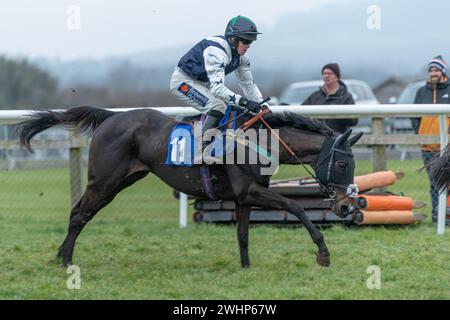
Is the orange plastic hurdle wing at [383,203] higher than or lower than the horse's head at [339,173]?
lower

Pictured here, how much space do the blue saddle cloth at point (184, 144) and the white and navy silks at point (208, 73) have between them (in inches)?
5.1

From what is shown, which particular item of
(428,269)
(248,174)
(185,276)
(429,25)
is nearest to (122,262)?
(185,276)

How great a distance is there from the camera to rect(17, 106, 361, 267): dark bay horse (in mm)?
7074

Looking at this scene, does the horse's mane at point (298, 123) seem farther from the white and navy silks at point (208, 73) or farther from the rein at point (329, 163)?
the white and navy silks at point (208, 73)

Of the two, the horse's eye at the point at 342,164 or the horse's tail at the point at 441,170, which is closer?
the horse's tail at the point at 441,170

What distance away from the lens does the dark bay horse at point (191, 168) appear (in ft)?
23.2

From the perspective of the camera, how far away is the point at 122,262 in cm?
770

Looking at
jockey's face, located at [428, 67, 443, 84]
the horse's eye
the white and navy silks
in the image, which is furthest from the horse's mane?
jockey's face, located at [428, 67, 443, 84]

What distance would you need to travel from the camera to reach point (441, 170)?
6.73m

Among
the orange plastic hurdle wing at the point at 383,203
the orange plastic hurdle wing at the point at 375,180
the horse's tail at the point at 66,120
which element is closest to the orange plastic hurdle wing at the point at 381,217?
the orange plastic hurdle wing at the point at 383,203

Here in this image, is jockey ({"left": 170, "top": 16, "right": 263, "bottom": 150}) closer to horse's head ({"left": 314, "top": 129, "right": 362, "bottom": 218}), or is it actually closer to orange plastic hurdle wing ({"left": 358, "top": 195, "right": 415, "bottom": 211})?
horse's head ({"left": 314, "top": 129, "right": 362, "bottom": 218})

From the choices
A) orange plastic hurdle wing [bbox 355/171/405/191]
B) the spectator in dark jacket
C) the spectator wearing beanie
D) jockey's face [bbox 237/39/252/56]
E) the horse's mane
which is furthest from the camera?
the spectator in dark jacket

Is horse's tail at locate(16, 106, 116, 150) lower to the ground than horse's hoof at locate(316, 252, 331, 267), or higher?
higher

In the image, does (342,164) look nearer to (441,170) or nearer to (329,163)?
(329,163)
